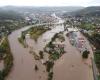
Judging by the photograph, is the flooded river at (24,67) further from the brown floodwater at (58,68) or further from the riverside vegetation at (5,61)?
the riverside vegetation at (5,61)

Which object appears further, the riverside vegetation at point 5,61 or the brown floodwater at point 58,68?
the brown floodwater at point 58,68

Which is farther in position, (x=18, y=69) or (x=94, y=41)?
(x=94, y=41)

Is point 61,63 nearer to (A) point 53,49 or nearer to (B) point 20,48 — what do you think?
(A) point 53,49

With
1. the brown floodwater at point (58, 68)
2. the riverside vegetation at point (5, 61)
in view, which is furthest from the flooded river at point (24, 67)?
the riverside vegetation at point (5, 61)

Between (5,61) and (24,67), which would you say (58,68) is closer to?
(24,67)

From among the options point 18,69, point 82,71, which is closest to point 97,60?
point 82,71

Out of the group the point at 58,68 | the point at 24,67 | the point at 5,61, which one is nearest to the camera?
the point at 58,68

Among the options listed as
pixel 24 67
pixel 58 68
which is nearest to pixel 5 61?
→ pixel 24 67

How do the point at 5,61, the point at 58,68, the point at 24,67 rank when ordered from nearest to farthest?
the point at 58,68
the point at 24,67
the point at 5,61

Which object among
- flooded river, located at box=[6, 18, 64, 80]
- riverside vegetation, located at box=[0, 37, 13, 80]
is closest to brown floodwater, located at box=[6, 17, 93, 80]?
flooded river, located at box=[6, 18, 64, 80]

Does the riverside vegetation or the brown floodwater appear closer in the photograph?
the riverside vegetation

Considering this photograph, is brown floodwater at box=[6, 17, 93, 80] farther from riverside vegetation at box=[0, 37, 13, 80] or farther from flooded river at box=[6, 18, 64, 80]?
riverside vegetation at box=[0, 37, 13, 80]
